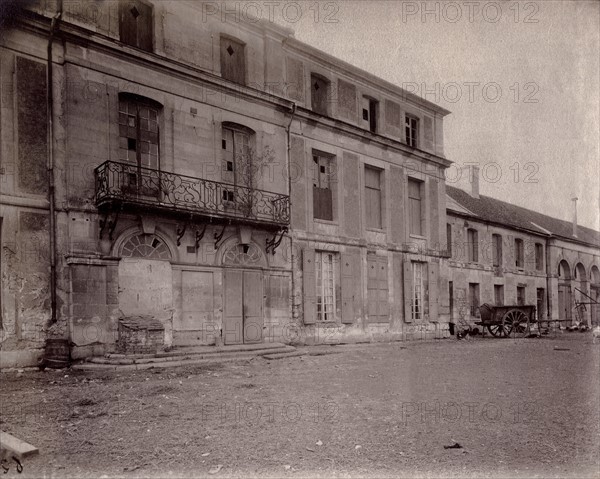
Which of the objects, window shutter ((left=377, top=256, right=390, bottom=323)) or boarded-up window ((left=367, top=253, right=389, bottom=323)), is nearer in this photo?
boarded-up window ((left=367, top=253, right=389, bottom=323))

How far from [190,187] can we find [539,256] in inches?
966

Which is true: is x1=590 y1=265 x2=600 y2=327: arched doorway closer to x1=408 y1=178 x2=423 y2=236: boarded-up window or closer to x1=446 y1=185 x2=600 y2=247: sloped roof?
x1=446 y1=185 x2=600 y2=247: sloped roof

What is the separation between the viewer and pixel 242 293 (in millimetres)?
13125

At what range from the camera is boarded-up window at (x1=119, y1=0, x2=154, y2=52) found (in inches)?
456

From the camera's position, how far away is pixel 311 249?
1507 centimetres

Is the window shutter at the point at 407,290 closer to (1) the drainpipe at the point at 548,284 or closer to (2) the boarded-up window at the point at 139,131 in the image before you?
(2) the boarded-up window at the point at 139,131

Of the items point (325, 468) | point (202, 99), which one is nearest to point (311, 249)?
point (202, 99)

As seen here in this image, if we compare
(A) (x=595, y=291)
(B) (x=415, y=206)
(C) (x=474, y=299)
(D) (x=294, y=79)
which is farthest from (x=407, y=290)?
(A) (x=595, y=291)

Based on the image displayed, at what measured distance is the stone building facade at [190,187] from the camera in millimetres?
9992

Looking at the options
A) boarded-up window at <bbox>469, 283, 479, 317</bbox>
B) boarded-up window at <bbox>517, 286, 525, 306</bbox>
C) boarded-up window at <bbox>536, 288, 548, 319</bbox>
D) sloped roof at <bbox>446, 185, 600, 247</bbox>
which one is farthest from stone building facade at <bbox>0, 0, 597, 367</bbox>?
boarded-up window at <bbox>536, 288, 548, 319</bbox>

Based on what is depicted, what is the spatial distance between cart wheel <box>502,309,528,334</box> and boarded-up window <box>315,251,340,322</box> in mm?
8050

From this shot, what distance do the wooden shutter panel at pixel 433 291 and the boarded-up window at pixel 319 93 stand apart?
7314 mm

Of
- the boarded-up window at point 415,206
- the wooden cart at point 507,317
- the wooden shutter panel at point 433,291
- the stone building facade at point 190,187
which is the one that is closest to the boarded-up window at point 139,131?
the stone building facade at point 190,187

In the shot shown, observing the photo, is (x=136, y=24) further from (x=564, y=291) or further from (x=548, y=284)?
(x=564, y=291)
